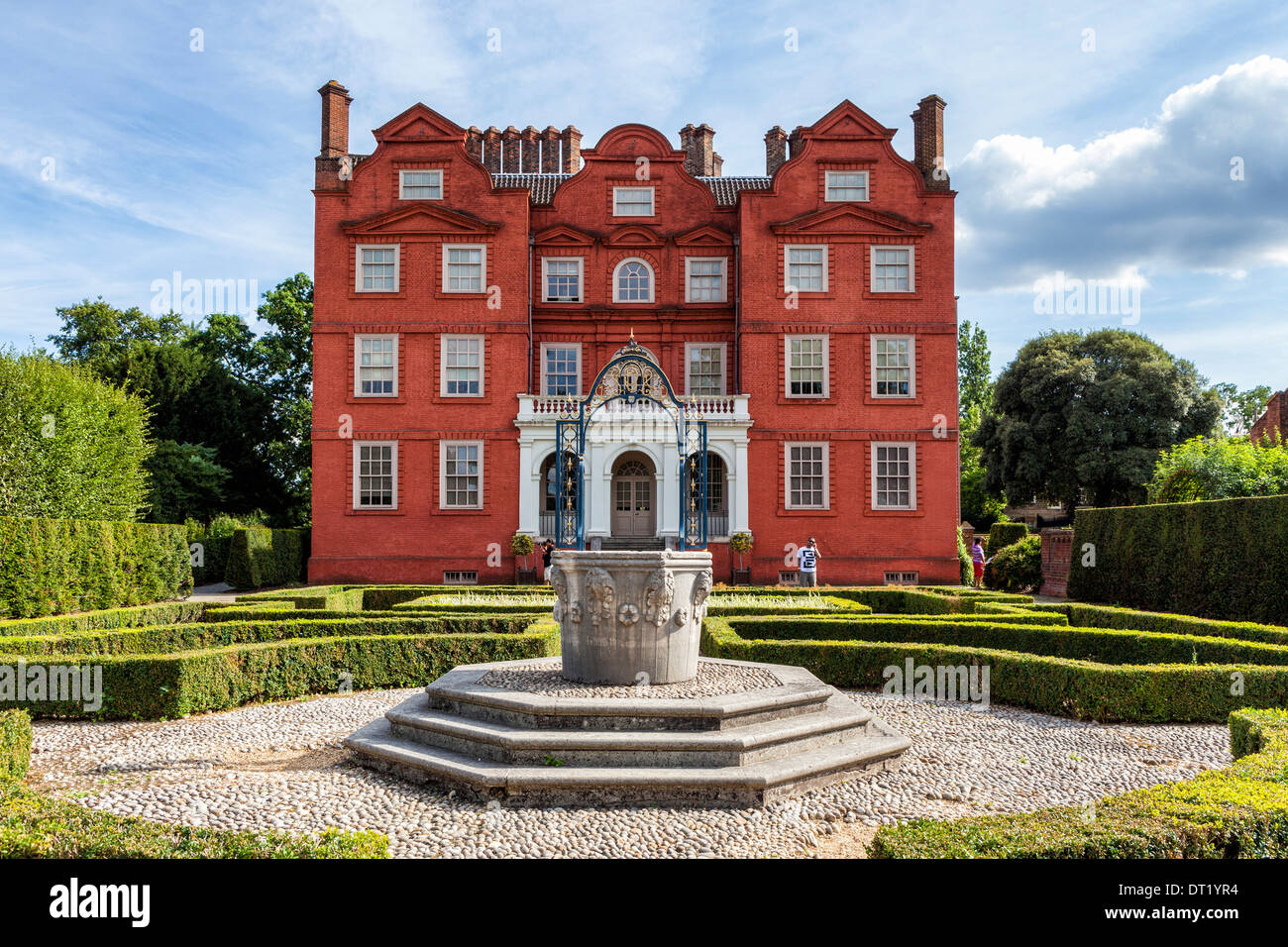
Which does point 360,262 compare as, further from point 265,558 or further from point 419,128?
point 265,558

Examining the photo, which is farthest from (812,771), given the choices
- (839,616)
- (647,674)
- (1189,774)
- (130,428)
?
(130,428)

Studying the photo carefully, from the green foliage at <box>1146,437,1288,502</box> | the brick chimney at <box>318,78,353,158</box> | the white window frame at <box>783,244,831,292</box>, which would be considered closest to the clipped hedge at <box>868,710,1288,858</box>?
the green foliage at <box>1146,437,1288,502</box>

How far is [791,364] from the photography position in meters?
27.1

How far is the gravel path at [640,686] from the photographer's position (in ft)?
25.6

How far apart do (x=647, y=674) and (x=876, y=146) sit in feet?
78.6

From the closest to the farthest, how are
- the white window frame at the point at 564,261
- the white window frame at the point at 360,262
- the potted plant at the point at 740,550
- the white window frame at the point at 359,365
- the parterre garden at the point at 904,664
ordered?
the parterre garden at the point at 904,664 < the potted plant at the point at 740,550 < the white window frame at the point at 359,365 < the white window frame at the point at 360,262 < the white window frame at the point at 564,261

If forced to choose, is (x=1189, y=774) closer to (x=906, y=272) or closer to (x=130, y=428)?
(x=906, y=272)

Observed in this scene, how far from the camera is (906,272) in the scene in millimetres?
27219

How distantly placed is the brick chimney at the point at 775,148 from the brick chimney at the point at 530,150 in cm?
893

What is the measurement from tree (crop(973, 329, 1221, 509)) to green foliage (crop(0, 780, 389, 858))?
138 feet

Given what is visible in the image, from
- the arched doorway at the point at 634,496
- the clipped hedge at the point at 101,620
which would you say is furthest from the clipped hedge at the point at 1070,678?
the arched doorway at the point at 634,496

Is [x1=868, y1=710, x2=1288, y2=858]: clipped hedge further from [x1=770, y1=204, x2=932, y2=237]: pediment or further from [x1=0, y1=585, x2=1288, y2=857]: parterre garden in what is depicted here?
[x1=770, y1=204, x2=932, y2=237]: pediment

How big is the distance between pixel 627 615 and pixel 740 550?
17596 mm

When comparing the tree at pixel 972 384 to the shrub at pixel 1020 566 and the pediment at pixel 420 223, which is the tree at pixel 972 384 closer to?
the shrub at pixel 1020 566
